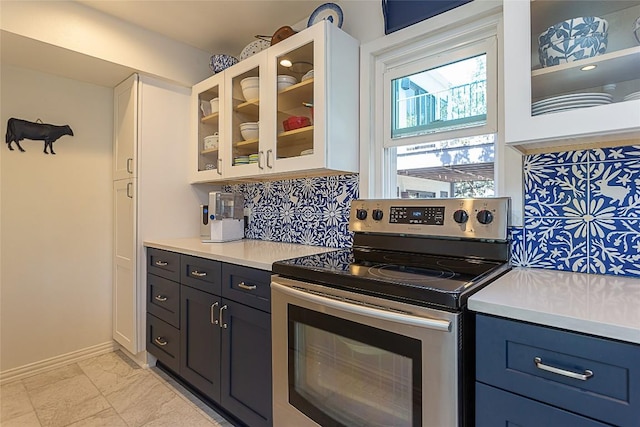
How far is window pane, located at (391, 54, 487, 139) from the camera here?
1.56 meters

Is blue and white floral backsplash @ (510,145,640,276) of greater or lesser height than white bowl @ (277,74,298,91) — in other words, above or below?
below

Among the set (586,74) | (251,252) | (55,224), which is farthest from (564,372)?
(55,224)

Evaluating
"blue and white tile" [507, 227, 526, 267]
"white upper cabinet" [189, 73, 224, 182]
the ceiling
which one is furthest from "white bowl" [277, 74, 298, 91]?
"blue and white tile" [507, 227, 526, 267]

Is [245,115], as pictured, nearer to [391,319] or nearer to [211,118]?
[211,118]

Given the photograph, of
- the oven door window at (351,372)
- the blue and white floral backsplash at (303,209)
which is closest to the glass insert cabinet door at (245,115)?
the blue and white floral backsplash at (303,209)

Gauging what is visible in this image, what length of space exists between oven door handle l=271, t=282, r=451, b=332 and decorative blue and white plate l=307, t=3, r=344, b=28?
1468mm

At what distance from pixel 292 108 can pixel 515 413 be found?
168cm

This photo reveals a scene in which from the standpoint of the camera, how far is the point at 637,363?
0.71 metres

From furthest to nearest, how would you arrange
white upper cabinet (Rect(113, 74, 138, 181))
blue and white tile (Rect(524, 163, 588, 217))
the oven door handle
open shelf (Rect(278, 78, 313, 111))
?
white upper cabinet (Rect(113, 74, 138, 181)) → open shelf (Rect(278, 78, 313, 111)) → blue and white tile (Rect(524, 163, 588, 217)) → the oven door handle

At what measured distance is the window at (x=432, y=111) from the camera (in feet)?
5.04

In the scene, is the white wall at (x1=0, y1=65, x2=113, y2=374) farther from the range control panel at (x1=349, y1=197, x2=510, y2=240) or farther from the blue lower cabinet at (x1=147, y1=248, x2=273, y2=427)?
the range control panel at (x1=349, y1=197, x2=510, y2=240)

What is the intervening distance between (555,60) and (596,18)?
168 mm

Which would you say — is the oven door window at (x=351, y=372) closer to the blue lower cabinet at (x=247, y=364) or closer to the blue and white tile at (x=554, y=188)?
the blue lower cabinet at (x=247, y=364)

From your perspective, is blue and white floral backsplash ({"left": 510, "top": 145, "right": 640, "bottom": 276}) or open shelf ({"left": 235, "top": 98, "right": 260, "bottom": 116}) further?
open shelf ({"left": 235, "top": 98, "right": 260, "bottom": 116})
